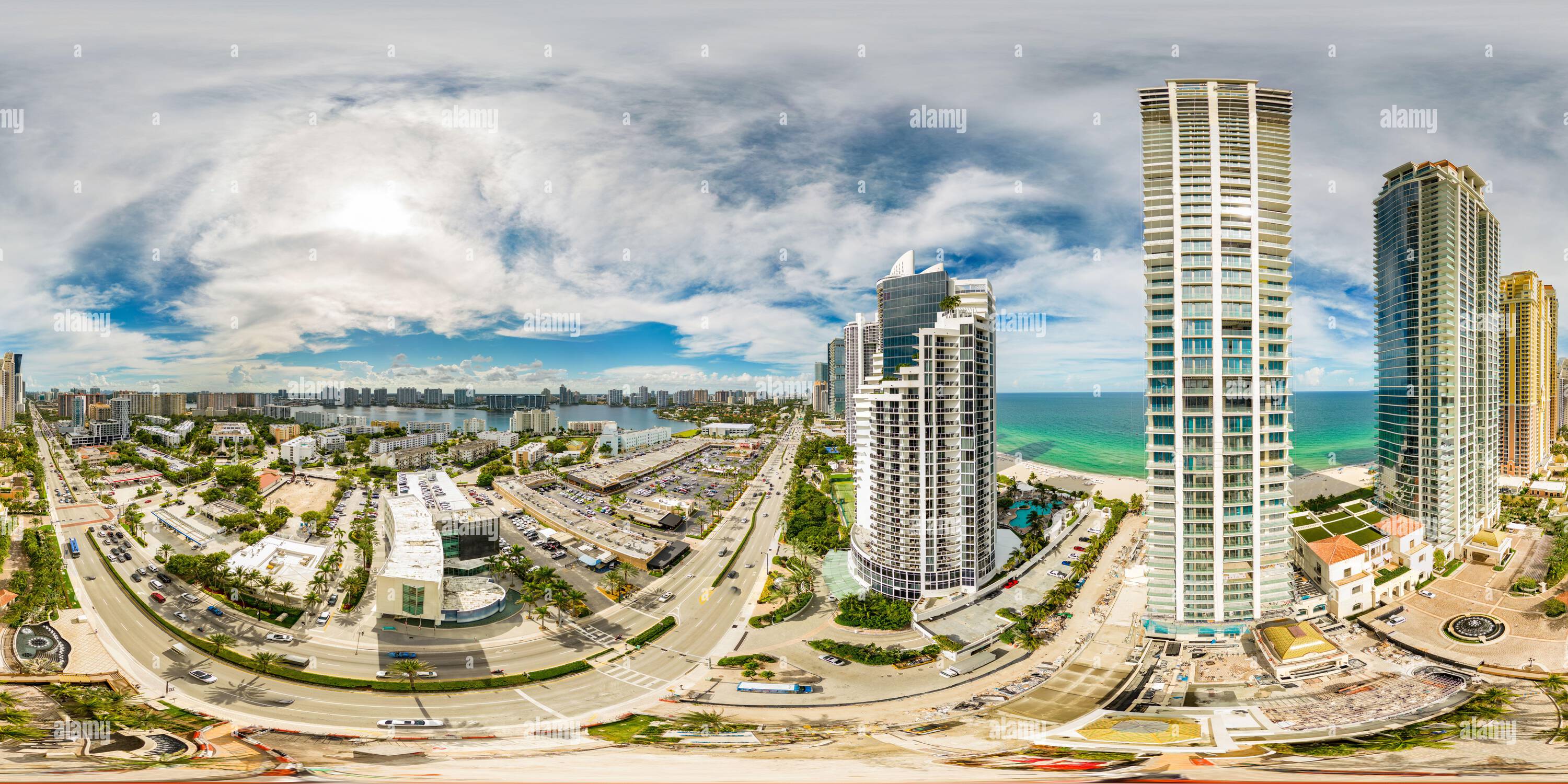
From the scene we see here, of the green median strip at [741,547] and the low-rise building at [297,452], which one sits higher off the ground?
the low-rise building at [297,452]

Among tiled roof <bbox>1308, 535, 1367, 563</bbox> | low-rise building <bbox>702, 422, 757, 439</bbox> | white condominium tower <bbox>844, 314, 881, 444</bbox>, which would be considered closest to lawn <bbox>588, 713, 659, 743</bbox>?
tiled roof <bbox>1308, 535, 1367, 563</bbox>

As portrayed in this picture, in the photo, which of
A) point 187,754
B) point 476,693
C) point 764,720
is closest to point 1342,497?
point 764,720

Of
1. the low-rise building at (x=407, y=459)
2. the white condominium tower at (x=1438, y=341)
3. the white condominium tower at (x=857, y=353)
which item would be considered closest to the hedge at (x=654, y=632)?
the white condominium tower at (x=857, y=353)

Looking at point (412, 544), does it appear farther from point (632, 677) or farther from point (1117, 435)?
point (1117, 435)

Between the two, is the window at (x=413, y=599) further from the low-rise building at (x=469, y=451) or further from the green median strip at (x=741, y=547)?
the low-rise building at (x=469, y=451)

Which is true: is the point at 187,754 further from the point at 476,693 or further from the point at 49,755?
the point at 476,693

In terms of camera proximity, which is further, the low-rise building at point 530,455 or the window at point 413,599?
the low-rise building at point 530,455

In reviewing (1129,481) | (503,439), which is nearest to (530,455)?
(503,439)
